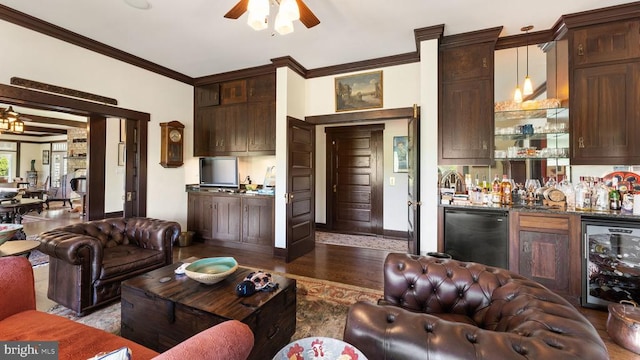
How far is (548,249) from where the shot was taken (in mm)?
2646

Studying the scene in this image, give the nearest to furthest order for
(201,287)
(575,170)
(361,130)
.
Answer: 1. (201,287)
2. (575,170)
3. (361,130)

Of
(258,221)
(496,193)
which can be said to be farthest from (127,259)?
(496,193)

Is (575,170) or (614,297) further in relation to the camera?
(575,170)

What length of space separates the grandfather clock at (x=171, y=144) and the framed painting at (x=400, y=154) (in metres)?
4.04

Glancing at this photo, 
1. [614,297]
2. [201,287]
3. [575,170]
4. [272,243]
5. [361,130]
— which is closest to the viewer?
[201,287]

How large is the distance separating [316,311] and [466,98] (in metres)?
2.93

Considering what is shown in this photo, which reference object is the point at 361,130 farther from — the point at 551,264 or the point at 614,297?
the point at 614,297

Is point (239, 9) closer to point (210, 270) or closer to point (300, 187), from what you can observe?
point (210, 270)

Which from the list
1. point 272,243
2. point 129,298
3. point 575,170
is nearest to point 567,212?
point 575,170

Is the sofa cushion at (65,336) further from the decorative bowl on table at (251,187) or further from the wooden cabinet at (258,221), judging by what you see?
the decorative bowl on table at (251,187)

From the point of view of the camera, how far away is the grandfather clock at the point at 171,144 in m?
4.38

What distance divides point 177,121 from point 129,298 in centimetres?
343

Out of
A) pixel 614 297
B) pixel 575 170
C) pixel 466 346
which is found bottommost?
pixel 614 297

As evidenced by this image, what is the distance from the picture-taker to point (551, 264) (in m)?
2.64
